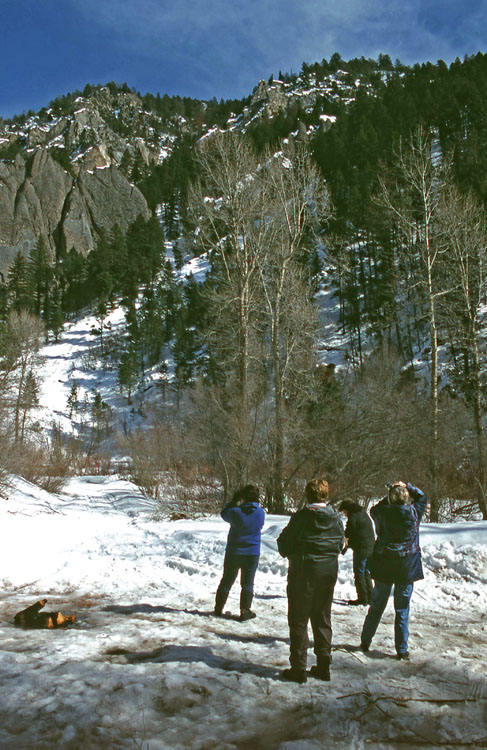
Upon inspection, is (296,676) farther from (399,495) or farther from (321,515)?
(399,495)

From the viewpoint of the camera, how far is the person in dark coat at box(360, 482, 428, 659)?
461cm

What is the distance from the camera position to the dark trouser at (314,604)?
4.05 meters

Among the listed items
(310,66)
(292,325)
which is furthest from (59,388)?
(310,66)

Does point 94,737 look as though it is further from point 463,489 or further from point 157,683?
point 463,489

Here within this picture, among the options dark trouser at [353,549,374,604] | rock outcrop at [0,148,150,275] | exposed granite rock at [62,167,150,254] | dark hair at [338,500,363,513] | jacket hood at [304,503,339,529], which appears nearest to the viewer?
jacket hood at [304,503,339,529]

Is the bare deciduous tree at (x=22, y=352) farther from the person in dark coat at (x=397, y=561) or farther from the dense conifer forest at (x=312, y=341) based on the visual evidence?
the person in dark coat at (x=397, y=561)

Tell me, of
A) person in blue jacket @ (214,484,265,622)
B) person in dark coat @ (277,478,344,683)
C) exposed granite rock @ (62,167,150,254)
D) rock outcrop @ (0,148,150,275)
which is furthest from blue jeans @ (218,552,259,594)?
exposed granite rock @ (62,167,150,254)

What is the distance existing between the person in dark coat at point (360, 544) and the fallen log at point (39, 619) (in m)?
3.98

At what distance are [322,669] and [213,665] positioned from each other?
0.95m

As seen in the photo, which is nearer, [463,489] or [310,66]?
[463,489]

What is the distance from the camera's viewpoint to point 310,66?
171 metres

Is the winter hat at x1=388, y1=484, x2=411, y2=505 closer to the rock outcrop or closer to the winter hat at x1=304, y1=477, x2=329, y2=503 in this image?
the winter hat at x1=304, y1=477, x2=329, y2=503

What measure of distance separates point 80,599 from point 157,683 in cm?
367

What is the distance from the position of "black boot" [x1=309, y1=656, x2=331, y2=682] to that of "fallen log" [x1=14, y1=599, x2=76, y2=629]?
9.92 ft
